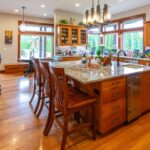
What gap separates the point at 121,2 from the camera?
623cm

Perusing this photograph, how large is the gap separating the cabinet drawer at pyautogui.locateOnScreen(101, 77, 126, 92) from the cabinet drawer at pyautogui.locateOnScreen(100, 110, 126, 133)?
0.45m

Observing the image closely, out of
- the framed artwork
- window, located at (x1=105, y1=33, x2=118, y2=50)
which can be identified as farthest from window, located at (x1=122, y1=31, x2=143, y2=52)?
the framed artwork

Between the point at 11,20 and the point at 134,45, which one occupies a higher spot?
the point at 11,20

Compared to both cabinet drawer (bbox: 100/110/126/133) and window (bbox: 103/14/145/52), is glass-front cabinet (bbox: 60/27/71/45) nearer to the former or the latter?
window (bbox: 103/14/145/52)

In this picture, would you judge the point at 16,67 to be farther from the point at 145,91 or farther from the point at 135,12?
the point at 145,91

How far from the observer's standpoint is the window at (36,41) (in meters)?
8.95

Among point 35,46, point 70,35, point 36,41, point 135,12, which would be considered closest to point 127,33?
point 135,12

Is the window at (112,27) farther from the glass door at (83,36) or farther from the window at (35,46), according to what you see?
the window at (35,46)

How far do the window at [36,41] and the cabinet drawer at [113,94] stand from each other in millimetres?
7069

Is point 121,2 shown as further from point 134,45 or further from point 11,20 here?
point 11,20

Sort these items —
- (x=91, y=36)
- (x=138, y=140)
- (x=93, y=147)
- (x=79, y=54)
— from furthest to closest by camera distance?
(x=91, y=36)
(x=79, y=54)
(x=138, y=140)
(x=93, y=147)

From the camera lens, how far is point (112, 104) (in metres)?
2.50

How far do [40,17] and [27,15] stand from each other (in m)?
0.74

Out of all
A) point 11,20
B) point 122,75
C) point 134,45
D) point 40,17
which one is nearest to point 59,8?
point 40,17
